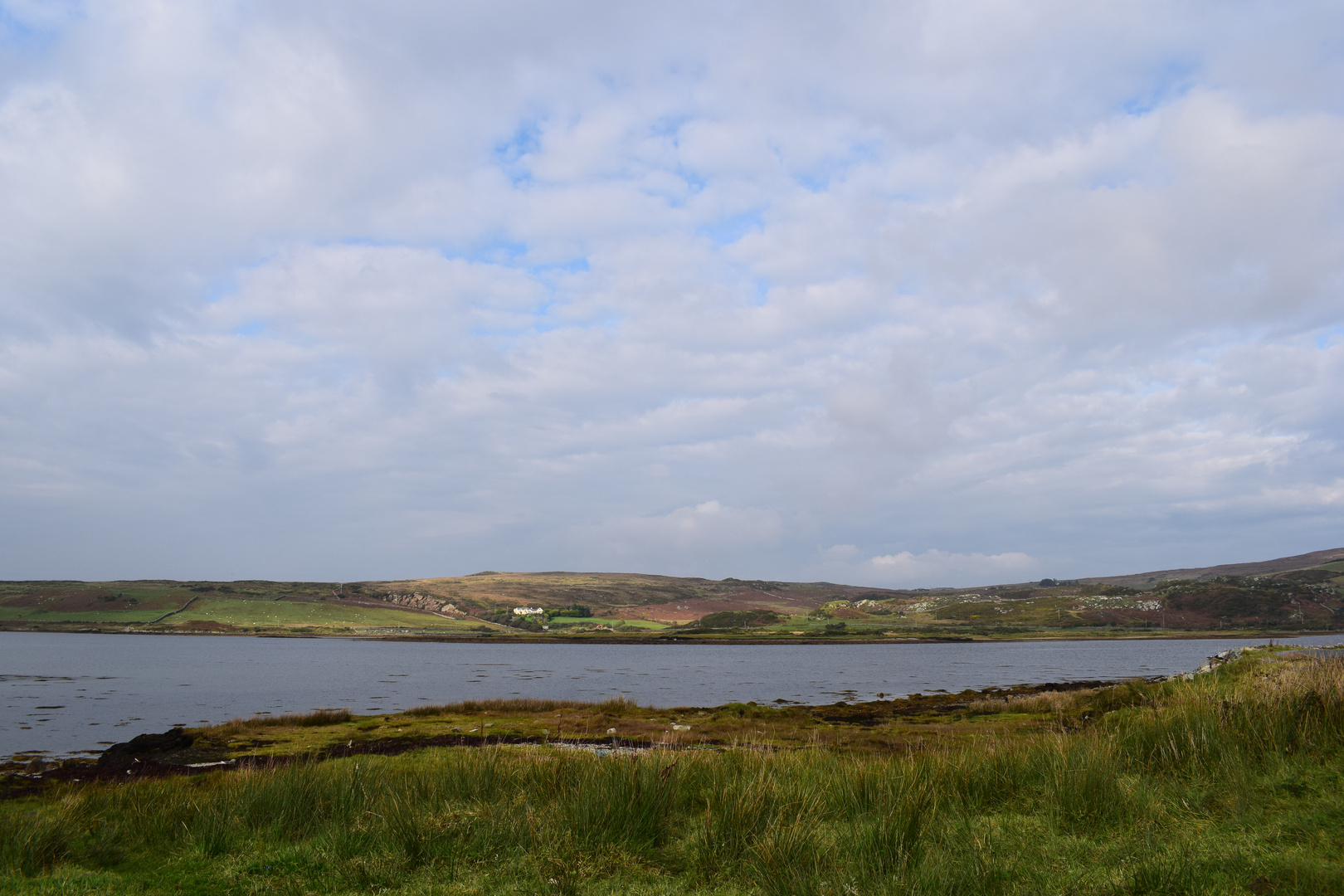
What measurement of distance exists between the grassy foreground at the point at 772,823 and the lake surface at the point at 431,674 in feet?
87.9

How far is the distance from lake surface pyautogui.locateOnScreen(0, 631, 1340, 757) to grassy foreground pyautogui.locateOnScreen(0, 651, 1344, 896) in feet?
87.9

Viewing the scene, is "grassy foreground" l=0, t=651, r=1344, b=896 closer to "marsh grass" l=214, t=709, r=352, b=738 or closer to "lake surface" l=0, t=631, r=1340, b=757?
"marsh grass" l=214, t=709, r=352, b=738

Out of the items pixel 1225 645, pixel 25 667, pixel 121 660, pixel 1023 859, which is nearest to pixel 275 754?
pixel 1023 859

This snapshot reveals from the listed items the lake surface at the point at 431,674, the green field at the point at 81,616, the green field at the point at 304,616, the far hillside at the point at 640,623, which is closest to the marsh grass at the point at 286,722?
the lake surface at the point at 431,674

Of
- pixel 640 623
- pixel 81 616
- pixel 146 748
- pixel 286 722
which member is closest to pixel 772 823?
pixel 146 748

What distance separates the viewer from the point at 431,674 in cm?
7425

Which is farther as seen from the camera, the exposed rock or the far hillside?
the far hillside

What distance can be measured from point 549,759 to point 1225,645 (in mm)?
142222

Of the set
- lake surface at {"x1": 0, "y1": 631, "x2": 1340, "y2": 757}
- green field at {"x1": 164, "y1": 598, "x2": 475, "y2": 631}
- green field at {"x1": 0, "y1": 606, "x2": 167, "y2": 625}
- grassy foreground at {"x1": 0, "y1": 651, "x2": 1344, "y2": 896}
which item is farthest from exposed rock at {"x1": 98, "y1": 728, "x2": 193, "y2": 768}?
green field at {"x1": 0, "y1": 606, "x2": 167, "y2": 625}

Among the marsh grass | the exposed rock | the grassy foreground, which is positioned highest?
the grassy foreground

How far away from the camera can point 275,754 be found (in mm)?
24188

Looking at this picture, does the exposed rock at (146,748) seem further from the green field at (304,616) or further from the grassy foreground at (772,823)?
the green field at (304,616)

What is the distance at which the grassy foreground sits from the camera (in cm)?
755

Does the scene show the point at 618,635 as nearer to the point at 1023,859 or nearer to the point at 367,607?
the point at 367,607
